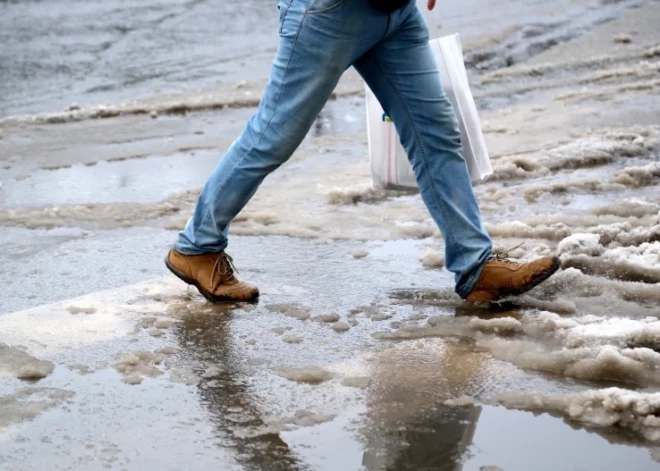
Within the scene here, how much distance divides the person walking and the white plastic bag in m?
0.25

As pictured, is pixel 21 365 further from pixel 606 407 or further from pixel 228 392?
pixel 606 407

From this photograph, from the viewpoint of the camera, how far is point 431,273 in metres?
4.38

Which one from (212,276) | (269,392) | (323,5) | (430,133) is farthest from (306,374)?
(323,5)

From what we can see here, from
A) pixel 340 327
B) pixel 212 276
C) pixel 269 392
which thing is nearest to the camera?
pixel 269 392

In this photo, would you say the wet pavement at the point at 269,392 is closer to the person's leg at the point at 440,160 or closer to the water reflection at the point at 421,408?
the water reflection at the point at 421,408

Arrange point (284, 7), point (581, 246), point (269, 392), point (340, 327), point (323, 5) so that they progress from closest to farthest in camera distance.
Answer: point (269, 392)
point (323, 5)
point (284, 7)
point (340, 327)
point (581, 246)

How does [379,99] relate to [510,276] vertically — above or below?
above

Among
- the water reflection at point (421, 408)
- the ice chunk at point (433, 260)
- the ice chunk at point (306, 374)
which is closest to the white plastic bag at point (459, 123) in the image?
the ice chunk at point (433, 260)

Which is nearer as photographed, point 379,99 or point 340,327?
point 340,327

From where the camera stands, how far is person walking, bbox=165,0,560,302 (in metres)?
3.56

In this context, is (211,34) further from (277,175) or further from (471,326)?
(471,326)

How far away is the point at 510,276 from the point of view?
3869 mm

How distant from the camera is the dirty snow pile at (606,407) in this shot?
2879mm

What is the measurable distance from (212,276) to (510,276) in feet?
3.75
